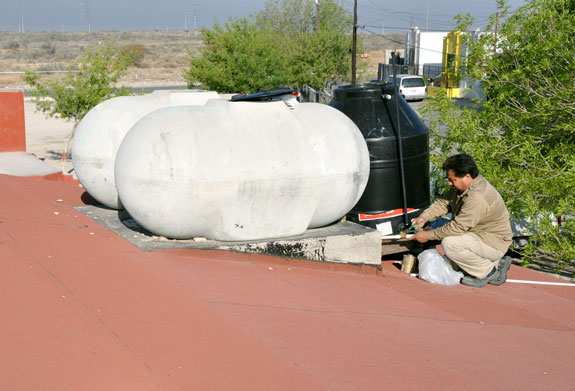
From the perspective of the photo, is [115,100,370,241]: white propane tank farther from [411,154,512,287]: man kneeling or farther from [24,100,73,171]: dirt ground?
[24,100,73,171]: dirt ground

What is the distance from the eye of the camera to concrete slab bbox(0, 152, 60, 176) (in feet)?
35.5

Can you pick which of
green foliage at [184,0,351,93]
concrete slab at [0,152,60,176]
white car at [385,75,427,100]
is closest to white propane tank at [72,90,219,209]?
concrete slab at [0,152,60,176]

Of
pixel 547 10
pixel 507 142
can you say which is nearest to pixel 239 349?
pixel 507 142

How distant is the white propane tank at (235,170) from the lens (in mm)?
5516

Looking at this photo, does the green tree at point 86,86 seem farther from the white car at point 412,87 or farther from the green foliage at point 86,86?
the white car at point 412,87

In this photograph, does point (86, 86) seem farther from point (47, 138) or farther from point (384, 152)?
point (384, 152)

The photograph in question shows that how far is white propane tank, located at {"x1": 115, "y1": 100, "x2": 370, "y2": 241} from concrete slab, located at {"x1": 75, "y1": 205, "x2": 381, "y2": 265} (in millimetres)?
116

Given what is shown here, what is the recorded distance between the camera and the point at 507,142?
9875 mm

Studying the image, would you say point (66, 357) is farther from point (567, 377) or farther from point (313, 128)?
point (313, 128)

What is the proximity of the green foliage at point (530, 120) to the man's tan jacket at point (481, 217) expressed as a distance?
186 cm

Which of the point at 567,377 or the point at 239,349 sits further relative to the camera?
the point at 567,377

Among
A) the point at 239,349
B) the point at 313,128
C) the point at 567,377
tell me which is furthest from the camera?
the point at 313,128

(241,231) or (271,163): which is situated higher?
(271,163)

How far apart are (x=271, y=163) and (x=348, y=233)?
1.23m
